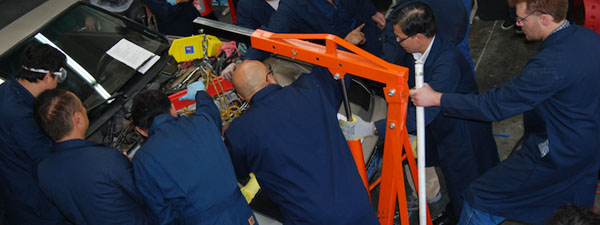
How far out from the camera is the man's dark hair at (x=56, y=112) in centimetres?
263

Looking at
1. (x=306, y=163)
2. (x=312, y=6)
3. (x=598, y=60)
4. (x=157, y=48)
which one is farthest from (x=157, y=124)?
(x=598, y=60)

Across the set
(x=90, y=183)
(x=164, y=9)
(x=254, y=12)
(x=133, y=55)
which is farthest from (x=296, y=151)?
(x=164, y=9)

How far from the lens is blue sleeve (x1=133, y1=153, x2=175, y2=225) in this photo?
97.1 inches

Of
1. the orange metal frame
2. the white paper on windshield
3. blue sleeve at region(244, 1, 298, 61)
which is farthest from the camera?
blue sleeve at region(244, 1, 298, 61)

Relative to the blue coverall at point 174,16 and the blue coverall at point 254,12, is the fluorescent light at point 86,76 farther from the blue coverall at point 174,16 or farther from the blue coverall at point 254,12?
the blue coverall at point 254,12

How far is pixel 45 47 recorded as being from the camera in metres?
3.13

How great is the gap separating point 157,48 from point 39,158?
125cm

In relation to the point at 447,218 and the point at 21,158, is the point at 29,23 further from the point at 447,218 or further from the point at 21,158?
the point at 447,218

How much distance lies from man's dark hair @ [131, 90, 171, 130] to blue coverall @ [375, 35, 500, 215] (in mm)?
1236

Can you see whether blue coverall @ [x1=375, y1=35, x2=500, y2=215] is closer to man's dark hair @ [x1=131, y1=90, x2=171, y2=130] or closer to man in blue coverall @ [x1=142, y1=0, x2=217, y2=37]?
man's dark hair @ [x1=131, y1=90, x2=171, y2=130]

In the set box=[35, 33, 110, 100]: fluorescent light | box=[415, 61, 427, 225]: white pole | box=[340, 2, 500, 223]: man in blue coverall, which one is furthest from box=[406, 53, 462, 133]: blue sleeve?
box=[35, 33, 110, 100]: fluorescent light

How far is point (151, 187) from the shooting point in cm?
252

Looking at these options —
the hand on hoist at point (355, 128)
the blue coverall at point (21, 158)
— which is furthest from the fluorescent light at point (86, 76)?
the hand on hoist at point (355, 128)

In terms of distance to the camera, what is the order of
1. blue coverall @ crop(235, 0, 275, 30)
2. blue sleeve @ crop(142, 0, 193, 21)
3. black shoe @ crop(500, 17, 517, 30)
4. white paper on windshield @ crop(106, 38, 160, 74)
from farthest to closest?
black shoe @ crop(500, 17, 517, 30), blue sleeve @ crop(142, 0, 193, 21), blue coverall @ crop(235, 0, 275, 30), white paper on windshield @ crop(106, 38, 160, 74)
